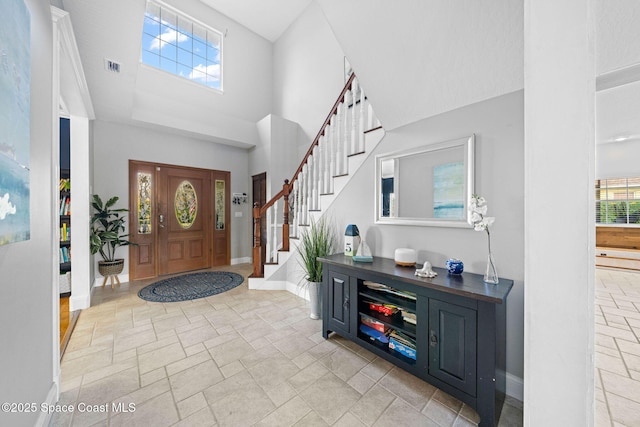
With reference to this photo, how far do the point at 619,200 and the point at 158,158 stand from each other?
1010 centimetres

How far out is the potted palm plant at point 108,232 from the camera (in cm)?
356

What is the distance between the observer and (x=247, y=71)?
209 inches

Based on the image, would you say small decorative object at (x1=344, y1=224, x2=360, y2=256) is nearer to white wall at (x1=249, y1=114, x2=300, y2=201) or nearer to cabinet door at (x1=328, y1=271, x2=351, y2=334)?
cabinet door at (x1=328, y1=271, x2=351, y2=334)

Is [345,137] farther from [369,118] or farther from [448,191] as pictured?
[448,191]

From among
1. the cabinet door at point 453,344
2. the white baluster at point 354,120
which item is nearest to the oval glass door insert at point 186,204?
the white baluster at point 354,120

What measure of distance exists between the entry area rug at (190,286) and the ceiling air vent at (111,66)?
2.78 meters

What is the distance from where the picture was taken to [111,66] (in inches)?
95.5

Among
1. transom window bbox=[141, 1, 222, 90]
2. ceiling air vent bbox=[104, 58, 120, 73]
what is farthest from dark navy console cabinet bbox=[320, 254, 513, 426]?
transom window bbox=[141, 1, 222, 90]

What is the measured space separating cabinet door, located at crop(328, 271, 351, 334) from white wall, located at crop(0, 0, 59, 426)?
1870 millimetres

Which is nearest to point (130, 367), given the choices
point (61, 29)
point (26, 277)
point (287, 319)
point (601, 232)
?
point (26, 277)

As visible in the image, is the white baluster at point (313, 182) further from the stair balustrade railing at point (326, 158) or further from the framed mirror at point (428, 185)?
→ the framed mirror at point (428, 185)

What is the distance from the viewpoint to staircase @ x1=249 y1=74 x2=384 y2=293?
8.74 feet

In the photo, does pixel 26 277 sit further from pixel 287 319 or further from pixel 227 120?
pixel 227 120

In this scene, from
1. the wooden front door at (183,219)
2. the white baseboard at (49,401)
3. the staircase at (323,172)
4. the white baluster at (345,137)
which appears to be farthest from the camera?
the wooden front door at (183,219)
